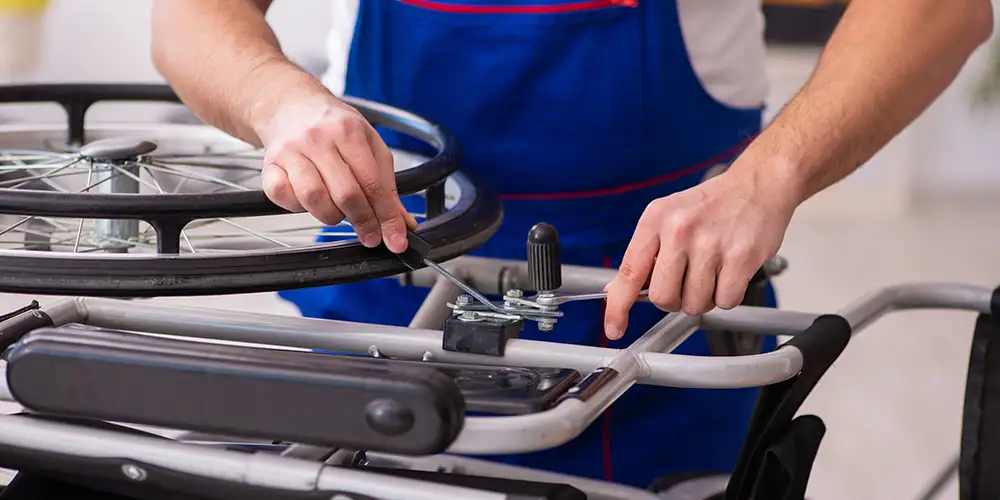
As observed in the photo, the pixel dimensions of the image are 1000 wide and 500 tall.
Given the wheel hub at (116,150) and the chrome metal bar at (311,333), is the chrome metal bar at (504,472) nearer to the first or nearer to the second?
the chrome metal bar at (311,333)

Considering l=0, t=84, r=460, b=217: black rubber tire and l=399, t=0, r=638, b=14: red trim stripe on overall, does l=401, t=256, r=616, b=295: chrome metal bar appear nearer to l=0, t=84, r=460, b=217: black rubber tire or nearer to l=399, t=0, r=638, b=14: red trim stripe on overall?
l=0, t=84, r=460, b=217: black rubber tire

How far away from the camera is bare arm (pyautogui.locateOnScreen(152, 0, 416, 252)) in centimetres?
68

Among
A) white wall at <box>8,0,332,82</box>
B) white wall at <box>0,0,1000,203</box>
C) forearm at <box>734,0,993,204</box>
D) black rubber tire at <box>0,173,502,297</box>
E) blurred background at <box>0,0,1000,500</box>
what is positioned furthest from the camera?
white wall at <box>0,0,1000,203</box>

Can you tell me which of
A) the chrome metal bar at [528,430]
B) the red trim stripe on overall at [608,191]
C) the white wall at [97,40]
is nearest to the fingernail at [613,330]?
the chrome metal bar at [528,430]

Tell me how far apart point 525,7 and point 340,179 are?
0.32 metres

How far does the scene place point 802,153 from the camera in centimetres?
74

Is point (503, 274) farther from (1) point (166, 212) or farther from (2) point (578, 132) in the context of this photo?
(1) point (166, 212)

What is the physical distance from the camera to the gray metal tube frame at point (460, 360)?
537 mm

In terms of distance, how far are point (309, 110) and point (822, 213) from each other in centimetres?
389

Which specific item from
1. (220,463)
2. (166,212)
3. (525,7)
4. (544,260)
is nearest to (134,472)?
(220,463)

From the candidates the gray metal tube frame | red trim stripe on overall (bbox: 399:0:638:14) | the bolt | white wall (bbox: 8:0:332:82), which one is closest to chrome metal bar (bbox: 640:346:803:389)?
the gray metal tube frame

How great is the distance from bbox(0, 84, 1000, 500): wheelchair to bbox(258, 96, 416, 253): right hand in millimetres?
16

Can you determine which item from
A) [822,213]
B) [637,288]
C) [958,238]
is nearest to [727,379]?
[637,288]

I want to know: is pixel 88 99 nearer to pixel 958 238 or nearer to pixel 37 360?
pixel 37 360
